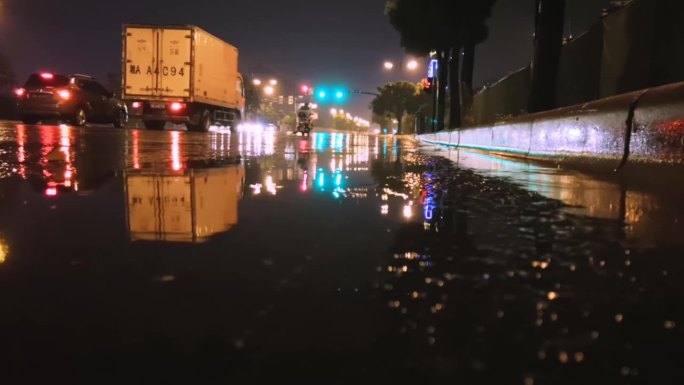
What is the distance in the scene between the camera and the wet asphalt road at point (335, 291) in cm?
125

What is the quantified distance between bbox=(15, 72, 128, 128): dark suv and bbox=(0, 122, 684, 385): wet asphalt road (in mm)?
19401

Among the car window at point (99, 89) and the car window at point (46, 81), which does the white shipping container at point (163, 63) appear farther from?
the car window at point (46, 81)

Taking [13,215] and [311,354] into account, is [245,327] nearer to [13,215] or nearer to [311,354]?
[311,354]

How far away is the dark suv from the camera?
68.4 feet

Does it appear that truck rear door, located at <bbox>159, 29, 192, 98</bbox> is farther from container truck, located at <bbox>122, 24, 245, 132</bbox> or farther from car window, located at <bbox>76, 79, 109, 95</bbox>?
car window, located at <bbox>76, 79, 109, 95</bbox>

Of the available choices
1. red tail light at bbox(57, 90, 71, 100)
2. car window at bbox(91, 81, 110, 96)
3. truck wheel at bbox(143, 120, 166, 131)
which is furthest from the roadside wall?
truck wheel at bbox(143, 120, 166, 131)

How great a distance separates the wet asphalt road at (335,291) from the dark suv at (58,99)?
1940cm

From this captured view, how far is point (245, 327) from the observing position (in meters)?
1.45

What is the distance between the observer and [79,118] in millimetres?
21734

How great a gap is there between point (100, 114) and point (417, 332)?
24060 mm

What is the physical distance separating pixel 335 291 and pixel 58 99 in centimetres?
2207

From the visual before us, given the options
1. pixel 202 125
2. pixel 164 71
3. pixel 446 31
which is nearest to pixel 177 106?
pixel 164 71

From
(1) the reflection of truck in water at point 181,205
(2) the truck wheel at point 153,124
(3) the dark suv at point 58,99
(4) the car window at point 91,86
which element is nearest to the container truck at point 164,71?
(4) the car window at point 91,86

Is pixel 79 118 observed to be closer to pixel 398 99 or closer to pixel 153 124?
pixel 153 124
